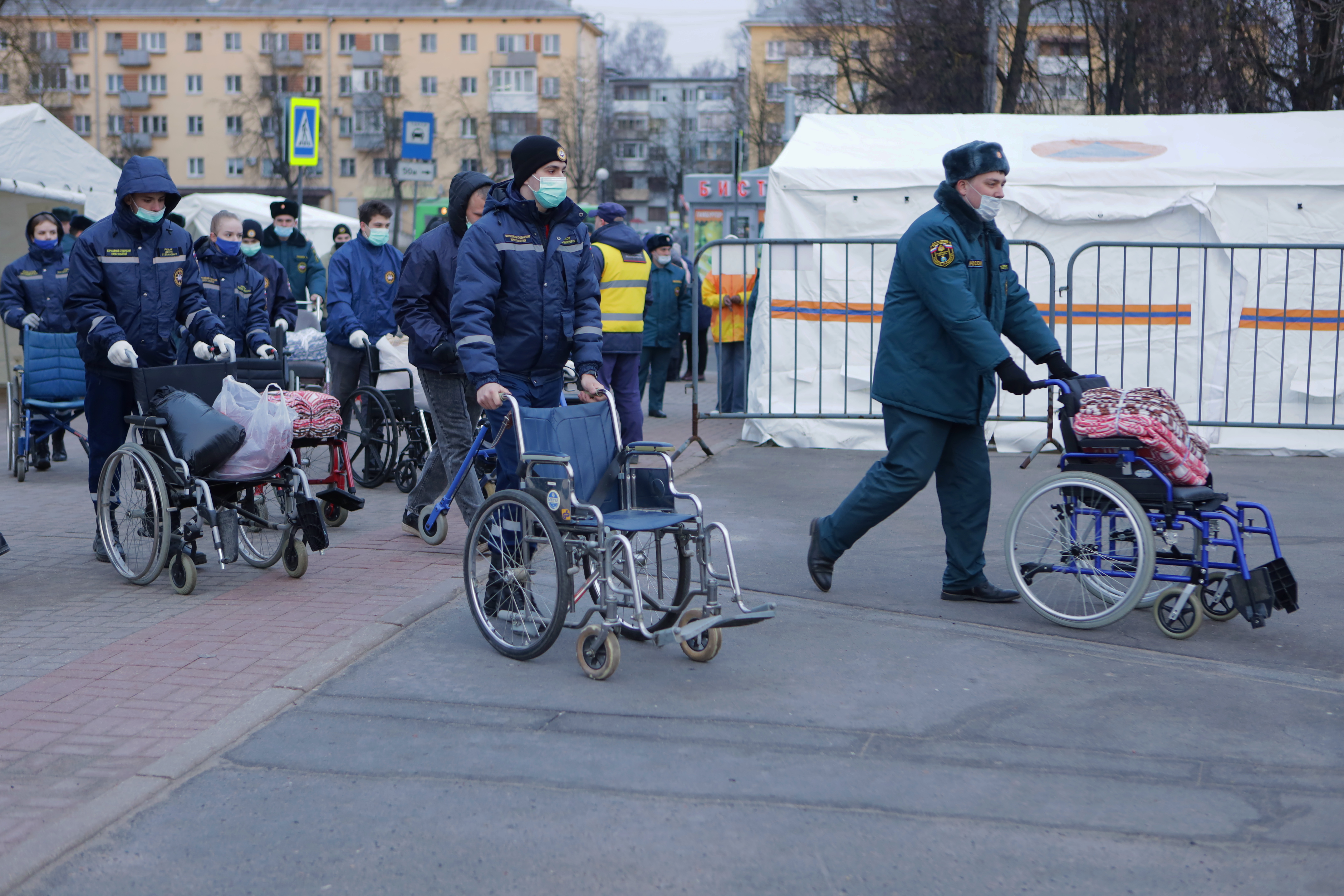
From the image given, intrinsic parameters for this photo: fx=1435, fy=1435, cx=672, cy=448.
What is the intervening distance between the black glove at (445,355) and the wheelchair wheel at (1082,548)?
2.78 metres

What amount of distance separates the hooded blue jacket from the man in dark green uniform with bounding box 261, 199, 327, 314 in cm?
563

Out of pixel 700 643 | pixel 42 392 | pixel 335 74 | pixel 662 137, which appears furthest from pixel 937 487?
pixel 662 137

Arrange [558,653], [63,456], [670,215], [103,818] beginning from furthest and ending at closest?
[670,215]
[63,456]
[558,653]
[103,818]

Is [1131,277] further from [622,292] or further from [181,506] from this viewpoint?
[181,506]

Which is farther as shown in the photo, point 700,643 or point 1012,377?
point 1012,377

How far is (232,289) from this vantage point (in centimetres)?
875

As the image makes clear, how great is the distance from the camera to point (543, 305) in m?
5.50

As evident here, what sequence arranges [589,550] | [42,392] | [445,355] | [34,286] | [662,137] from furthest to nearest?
[662,137] → [34,286] → [42,392] → [445,355] → [589,550]

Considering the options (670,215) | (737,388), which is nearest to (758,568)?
(737,388)

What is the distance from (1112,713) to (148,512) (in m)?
4.14

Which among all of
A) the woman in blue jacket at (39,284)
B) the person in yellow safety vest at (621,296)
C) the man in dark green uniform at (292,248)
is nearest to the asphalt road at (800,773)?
the person in yellow safety vest at (621,296)

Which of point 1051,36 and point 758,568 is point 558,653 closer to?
point 758,568

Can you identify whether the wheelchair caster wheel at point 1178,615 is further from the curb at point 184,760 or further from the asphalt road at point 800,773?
the curb at point 184,760

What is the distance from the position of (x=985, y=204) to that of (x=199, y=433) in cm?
343
